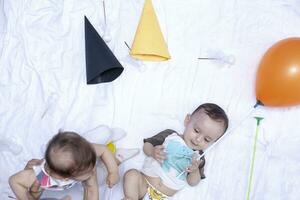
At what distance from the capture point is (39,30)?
161cm

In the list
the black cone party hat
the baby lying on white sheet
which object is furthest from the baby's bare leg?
the black cone party hat

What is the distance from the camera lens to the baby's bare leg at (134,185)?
132 cm

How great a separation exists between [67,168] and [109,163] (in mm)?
236

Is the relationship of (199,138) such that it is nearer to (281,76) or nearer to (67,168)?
(281,76)

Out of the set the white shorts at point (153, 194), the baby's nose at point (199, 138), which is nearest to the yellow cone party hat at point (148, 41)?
the baby's nose at point (199, 138)

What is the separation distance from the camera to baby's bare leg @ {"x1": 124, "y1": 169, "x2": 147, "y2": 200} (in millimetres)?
1317

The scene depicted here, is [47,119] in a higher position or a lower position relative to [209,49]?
lower

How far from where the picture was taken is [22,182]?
123 centimetres

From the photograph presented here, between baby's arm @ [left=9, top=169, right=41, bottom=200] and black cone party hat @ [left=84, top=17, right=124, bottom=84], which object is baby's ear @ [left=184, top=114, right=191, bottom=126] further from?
baby's arm @ [left=9, top=169, right=41, bottom=200]

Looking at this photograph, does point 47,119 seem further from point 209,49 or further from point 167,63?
point 209,49

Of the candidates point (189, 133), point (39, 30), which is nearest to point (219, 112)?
point (189, 133)

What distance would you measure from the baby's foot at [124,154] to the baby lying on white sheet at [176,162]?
76mm

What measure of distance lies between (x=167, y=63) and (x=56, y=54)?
0.43 meters

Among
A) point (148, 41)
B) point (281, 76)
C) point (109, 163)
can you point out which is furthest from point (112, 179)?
point (281, 76)
